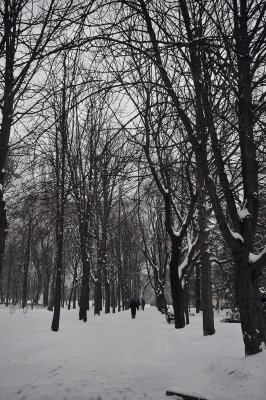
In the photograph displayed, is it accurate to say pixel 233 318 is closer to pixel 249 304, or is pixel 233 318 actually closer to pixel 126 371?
pixel 126 371

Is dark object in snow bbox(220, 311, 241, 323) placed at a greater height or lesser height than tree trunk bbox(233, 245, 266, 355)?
lesser

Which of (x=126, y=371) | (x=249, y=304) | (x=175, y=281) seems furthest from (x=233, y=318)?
(x=249, y=304)

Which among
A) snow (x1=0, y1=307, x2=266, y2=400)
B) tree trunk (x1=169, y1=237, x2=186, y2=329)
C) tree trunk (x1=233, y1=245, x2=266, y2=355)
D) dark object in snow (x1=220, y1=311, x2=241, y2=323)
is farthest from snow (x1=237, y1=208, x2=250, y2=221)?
dark object in snow (x1=220, y1=311, x2=241, y2=323)

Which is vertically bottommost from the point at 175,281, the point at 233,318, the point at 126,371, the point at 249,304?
the point at 233,318

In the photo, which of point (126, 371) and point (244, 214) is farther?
point (126, 371)

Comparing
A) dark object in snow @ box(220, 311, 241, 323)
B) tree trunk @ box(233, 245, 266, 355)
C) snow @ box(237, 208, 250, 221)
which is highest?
snow @ box(237, 208, 250, 221)

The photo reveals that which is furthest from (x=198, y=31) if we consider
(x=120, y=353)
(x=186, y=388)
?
(x=120, y=353)

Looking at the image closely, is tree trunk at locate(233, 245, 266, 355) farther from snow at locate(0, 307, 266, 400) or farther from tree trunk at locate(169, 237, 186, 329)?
tree trunk at locate(169, 237, 186, 329)

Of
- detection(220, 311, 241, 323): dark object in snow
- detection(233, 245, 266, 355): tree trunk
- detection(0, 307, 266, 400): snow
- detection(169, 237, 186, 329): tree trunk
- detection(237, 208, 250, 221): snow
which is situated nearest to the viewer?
detection(0, 307, 266, 400): snow

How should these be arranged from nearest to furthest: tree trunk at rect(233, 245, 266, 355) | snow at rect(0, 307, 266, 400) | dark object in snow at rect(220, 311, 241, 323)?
snow at rect(0, 307, 266, 400) < tree trunk at rect(233, 245, 266, 355) < dark object in snow at rect(220, 311, 241, 323)

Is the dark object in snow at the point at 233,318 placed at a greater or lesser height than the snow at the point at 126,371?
lesser

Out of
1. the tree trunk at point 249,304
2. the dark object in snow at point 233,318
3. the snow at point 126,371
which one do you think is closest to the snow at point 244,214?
the tree trunk at point 249,304

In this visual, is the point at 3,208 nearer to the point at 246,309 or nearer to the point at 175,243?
the point at 246,309

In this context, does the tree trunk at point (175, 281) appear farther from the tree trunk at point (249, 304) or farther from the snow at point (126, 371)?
the tree trunk at point (249, 304)
